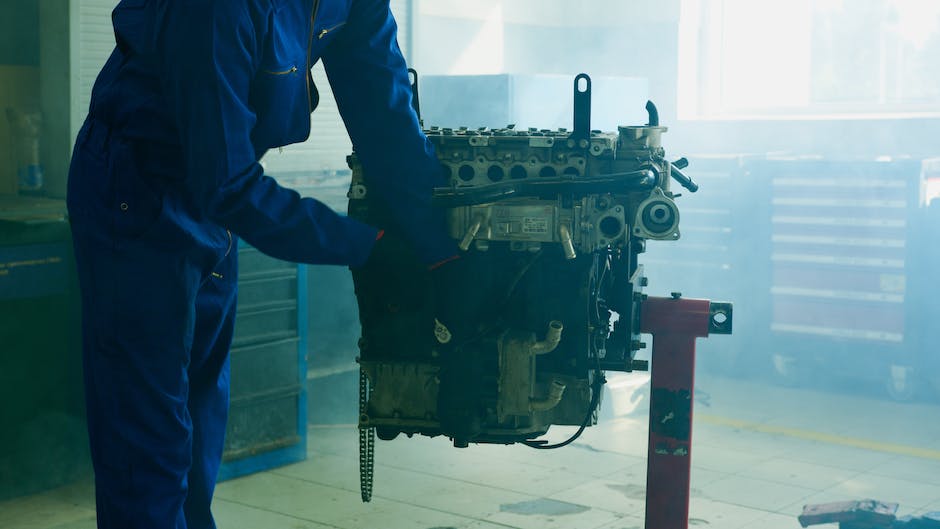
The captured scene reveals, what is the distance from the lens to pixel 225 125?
164 centimetres

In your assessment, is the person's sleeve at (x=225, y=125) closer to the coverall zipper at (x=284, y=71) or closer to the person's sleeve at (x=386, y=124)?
the coverall zipper at (x=284, y=71)

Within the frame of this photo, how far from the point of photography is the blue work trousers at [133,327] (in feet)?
5.79

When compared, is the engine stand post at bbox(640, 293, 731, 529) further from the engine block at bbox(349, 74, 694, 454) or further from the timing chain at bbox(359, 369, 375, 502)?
the timing chain at bbox(359, 369, 375, 502)

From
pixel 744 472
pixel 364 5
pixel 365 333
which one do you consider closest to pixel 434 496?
pixel 744 472

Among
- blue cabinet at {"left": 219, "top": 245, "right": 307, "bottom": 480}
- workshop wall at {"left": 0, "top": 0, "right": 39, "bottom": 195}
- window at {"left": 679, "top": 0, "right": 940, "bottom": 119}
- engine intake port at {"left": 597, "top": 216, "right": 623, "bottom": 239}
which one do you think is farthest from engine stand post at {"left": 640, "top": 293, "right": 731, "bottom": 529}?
window at {"left": 679, "top": 0, "right": 940, "bottom": 119}

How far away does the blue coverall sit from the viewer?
5.42 feet

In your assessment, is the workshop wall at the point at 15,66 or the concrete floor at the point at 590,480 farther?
the workshop wall at the point at 15,66

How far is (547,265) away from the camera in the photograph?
6.19 ft

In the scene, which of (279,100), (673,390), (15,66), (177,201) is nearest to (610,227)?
(673,390)

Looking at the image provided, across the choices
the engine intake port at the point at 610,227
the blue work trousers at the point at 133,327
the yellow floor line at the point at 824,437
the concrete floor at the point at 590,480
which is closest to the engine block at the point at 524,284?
the engine intake port at the point at 610,227

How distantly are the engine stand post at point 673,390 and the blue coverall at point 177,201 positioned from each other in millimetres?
404

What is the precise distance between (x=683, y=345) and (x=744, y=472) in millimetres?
1852

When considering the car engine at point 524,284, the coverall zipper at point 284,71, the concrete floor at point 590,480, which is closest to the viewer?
the coverall zipper at point 284,71

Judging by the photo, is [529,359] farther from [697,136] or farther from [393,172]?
[697,136]
